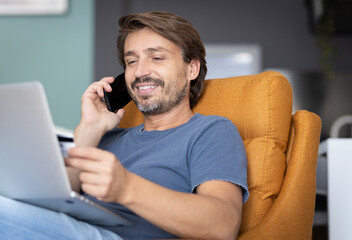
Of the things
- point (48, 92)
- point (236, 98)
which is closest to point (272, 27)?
Answer: point (48, 92)

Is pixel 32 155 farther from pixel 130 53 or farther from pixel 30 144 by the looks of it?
pixel 130 53

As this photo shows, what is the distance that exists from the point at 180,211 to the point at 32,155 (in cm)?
35

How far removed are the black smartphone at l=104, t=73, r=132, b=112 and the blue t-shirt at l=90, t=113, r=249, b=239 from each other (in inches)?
13.1

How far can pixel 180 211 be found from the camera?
3.42 ft

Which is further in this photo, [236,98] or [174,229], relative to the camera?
[236,98]

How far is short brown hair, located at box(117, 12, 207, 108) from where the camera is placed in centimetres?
165

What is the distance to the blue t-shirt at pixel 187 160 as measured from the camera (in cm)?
123

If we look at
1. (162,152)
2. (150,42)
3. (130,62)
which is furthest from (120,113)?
(162,152)

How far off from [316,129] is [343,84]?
3.23 meters

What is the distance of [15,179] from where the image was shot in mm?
1055

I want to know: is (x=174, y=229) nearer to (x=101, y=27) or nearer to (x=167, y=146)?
(x=167, y=146)

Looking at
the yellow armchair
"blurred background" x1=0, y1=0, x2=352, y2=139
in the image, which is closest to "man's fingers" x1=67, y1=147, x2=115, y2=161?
the yellow armchair

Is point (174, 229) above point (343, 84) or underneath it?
above

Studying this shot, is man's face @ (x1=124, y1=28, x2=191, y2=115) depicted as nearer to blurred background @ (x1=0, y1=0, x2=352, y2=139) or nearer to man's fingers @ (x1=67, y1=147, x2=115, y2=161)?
man's fingers @ (x1=67, y1=147, x2=115, y2=161)
